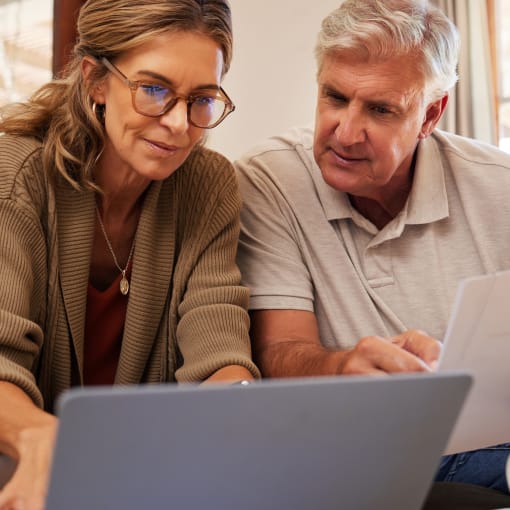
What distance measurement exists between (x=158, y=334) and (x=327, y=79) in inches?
24.5

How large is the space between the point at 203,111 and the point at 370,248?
497 mm

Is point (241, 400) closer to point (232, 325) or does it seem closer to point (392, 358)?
point (392, 358)

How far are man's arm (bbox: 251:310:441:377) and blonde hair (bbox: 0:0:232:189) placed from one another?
46 cm

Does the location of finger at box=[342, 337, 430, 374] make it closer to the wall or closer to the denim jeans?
the denim jeans

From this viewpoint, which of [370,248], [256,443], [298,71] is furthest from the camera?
[298,71]

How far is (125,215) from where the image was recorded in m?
1.72

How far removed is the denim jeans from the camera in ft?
4.85

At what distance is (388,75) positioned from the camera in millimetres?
1757

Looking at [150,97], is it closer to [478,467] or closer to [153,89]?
[153,89]

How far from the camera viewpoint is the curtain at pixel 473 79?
4367 millimetres

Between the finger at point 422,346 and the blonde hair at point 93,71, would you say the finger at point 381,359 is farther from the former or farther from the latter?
the blonde hair at point 93,71

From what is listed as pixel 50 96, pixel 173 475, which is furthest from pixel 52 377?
pixel 173 475

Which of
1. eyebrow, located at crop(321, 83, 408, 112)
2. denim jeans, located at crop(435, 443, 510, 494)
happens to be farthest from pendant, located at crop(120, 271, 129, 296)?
denim jeans, located at crop(435, 443, 510, 494)

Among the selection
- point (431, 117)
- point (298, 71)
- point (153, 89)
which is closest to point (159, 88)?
point (153, 89)
